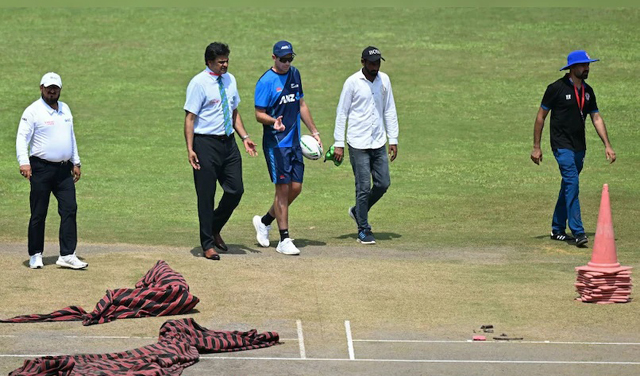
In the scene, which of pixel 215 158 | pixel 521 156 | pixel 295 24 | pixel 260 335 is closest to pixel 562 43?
pixel 295 24

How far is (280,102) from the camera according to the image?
14.4 m

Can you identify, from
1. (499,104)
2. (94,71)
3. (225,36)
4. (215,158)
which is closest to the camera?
(215,158)

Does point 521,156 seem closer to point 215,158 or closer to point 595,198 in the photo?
point 595,198

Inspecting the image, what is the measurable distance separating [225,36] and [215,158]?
1876 centimetres

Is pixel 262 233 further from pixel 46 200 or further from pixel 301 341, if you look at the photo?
pixel 301 341

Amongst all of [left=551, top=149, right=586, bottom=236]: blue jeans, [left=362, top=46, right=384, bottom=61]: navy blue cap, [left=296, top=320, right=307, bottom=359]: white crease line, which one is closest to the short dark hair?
[left=362, top=46, right=384, bottom=61]: navy blue cap

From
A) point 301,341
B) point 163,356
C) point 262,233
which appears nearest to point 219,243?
point 262,233

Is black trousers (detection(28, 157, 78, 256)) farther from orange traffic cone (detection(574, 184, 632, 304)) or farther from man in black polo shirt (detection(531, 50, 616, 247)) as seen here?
man in black polo shirt (detection(531, 50, 616, 247))

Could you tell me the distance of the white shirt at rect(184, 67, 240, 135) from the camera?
13930mm

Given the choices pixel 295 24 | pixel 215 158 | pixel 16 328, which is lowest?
pixel 16 328

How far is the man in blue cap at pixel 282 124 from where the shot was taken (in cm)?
1432

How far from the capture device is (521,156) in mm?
23094

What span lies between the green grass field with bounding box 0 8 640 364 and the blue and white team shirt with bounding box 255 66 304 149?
4.78 feet

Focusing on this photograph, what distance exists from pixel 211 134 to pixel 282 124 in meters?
0.84
